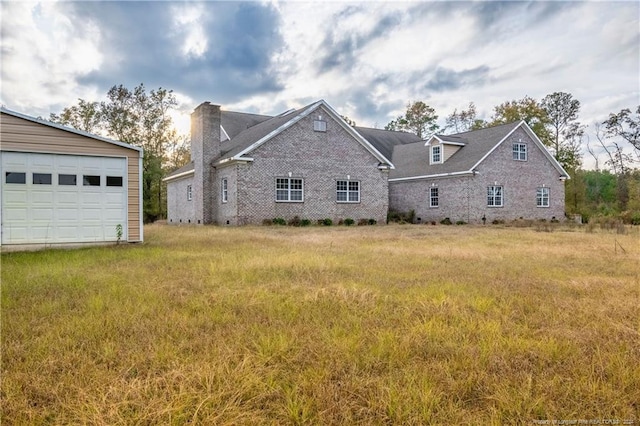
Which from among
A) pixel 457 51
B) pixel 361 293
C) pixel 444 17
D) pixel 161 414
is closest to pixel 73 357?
pixel 161 414

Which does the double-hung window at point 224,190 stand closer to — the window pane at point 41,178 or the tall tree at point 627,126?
the window pane at point 41,178

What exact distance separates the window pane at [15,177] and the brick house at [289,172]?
10.6 metres

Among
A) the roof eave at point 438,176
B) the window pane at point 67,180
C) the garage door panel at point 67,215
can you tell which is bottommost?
the garage door panel at point 67,215

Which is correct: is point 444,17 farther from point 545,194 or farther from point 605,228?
point 545,194

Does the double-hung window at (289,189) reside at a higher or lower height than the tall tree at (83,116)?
lower

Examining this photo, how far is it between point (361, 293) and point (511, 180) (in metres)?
24.7

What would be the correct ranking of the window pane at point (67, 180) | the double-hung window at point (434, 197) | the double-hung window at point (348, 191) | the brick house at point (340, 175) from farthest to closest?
the double-hung window at point (434, 197) → the double-hung window at point (348, 191) → the brick house at point (340, 175) → the window pane at point (67, 180)

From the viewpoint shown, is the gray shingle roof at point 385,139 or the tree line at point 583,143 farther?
Answer: the tree line at point 583,143

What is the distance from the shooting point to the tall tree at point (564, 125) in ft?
126

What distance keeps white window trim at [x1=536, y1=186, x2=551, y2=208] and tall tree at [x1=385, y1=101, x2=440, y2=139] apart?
22.6 m

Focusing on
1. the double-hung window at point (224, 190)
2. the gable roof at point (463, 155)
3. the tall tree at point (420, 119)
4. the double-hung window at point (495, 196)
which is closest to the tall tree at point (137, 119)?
the double-hung window at point (224, 190)

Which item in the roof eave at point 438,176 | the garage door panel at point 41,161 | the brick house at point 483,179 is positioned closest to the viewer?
the garage door panel at point 41,161

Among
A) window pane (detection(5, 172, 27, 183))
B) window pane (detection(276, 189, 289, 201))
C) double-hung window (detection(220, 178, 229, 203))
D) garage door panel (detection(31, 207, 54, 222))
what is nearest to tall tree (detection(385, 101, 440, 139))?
window pane (detection(276, 189, 289, 201))

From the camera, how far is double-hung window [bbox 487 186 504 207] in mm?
26062
